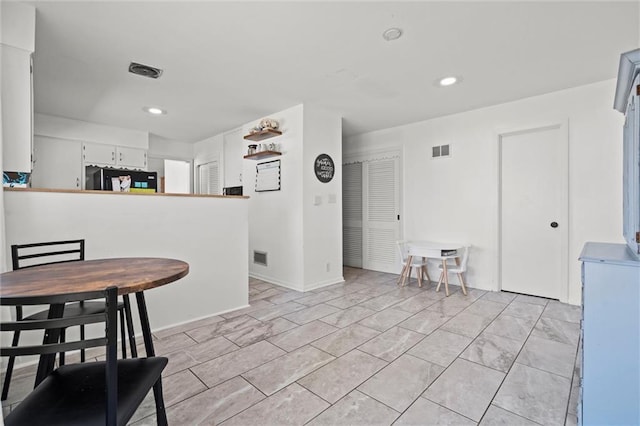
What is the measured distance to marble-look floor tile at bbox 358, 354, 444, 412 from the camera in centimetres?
181

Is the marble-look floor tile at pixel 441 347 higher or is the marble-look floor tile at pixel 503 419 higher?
the marble-look floor tile at pixel 441 347

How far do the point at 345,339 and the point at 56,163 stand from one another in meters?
5.18

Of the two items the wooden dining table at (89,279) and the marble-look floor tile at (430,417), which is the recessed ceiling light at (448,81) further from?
the wooden dining table at (89,279)

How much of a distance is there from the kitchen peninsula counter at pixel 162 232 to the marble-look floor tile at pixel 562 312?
3.25m

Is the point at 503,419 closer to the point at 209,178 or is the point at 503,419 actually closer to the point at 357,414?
the point at 357,414

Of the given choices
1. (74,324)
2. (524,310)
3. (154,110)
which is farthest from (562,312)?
(154,110)

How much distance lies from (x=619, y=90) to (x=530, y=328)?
6.82ft

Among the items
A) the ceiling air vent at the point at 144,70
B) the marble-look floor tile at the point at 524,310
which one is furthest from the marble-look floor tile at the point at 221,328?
the marble-look floor tile at the point at 524,310

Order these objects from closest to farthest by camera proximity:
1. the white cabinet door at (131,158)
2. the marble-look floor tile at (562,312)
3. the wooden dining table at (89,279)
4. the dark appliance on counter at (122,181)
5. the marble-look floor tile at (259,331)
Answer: the wooden dining table at (89,279) → the marble-look floor tile at (259,331) → the dark appliance on counter at (122,181) → the marble-look floor tile at (562,312) → the white cabinet door at (131,158)

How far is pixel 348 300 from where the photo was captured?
3691 mm

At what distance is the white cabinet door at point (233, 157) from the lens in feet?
17.6

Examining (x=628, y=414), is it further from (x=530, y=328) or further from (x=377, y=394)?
(x=530, y=328)

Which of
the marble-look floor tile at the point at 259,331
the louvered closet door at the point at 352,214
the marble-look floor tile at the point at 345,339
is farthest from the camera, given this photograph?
the louvered closet door at the point at 352,214

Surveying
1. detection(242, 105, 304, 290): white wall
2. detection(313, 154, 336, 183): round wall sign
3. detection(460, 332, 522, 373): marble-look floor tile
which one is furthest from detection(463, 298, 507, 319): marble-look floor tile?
detection(313, 154, 336, 183): round wall sign
